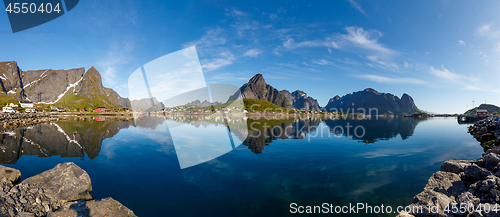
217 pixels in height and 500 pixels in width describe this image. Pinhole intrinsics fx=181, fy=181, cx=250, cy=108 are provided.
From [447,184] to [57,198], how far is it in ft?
60.6

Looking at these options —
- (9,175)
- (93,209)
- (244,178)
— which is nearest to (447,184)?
(244,178)

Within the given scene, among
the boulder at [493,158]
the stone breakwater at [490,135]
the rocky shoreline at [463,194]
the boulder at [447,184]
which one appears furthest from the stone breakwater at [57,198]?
the stone breakwater at [490,135]

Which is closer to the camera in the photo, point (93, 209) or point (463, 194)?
point (463, 194)

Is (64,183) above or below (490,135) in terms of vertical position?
below

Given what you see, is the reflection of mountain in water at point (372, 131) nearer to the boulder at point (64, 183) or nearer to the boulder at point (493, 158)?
the boulder at point (493, 158)

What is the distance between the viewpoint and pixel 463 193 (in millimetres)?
7258

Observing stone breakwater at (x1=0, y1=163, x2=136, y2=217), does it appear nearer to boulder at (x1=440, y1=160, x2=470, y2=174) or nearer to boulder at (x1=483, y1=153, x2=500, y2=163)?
boulder at (x1=440, y1=160, x2=470, y2=174)

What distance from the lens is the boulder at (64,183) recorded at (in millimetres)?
8501

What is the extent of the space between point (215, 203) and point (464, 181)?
12062 mm

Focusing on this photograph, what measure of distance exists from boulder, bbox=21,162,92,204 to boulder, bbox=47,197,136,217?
75cm

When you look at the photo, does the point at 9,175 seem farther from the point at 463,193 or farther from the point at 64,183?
the point at 463,193

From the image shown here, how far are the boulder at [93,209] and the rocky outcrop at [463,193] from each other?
39.2 feet

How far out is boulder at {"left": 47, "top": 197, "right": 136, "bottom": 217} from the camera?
727 centimetres

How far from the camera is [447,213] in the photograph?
271 inches
